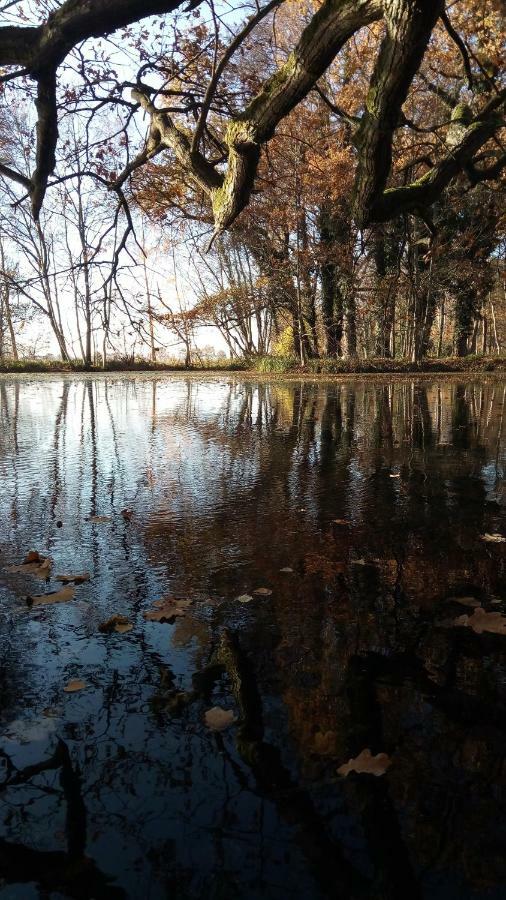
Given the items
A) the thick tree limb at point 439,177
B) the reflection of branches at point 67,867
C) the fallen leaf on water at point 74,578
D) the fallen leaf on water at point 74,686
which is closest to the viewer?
the reflection of branches at point 67,867

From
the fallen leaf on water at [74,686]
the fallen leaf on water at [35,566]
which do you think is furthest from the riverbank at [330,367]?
the fallen leaf on water at [74,686]

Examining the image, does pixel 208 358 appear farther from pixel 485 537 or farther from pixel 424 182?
pixel 485 537

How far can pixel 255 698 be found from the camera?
224cm

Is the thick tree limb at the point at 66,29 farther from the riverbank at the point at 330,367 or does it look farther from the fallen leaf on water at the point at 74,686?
the riverbank at the point at 330,367

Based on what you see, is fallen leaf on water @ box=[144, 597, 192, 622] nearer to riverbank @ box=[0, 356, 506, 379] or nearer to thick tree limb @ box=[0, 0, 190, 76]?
thick tree limb @ box=[0, 0, 190, 76]

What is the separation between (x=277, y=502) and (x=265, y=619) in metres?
2.27

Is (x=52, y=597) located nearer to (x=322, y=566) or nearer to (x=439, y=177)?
(x=322, y=566)

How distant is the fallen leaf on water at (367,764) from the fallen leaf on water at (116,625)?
4.15 ft

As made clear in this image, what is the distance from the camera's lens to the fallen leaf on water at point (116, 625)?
9.14ft

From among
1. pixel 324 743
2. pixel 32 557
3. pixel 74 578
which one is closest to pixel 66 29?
pixel 32 557

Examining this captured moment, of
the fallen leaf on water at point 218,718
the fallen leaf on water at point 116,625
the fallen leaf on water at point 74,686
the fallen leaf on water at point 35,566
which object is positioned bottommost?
the fallen leaf on water at point 218,718

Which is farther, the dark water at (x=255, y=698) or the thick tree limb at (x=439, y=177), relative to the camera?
the thick tree limb at (x=439, y=177)

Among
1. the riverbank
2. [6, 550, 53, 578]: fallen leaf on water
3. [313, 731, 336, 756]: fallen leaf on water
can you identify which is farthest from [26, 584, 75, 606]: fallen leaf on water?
the riverbank

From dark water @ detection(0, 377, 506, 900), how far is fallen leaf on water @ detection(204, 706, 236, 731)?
27 millimetres
